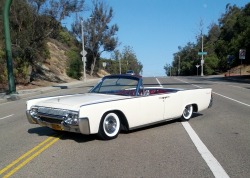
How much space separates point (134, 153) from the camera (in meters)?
6.69

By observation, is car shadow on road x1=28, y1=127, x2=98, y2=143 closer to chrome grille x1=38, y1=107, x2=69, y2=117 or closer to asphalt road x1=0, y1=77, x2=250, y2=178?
asphalt road x1=0, y1=77, x2=250, y2=178

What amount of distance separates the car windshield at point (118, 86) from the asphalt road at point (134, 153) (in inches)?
38.2

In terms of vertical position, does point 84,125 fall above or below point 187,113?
above

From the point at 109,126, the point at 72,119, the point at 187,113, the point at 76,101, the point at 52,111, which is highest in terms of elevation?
the point at 76,101

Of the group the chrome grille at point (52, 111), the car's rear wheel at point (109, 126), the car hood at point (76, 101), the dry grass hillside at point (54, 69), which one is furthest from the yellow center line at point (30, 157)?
the dry grass hillside at point (54, 69)

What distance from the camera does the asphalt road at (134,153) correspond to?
5.66 meters

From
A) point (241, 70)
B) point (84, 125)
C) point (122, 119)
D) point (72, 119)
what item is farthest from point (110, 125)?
point (241, 70)

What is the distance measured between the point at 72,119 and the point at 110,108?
839mm

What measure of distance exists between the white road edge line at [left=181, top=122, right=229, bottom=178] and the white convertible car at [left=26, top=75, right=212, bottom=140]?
3.09 ft

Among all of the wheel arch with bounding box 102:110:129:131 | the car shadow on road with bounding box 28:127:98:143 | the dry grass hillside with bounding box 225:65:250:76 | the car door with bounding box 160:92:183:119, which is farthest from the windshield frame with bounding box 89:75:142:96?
the dry grass hillside with bounding box 225:65:250:76

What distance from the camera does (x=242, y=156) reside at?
6.45m

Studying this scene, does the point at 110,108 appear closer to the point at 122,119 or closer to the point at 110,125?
the point at 110,125

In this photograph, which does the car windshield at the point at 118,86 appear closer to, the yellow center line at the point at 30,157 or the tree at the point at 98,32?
the yellow center line at the point at 30,157

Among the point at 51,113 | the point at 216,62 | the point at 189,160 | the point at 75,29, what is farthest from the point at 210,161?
the point at 216,62
